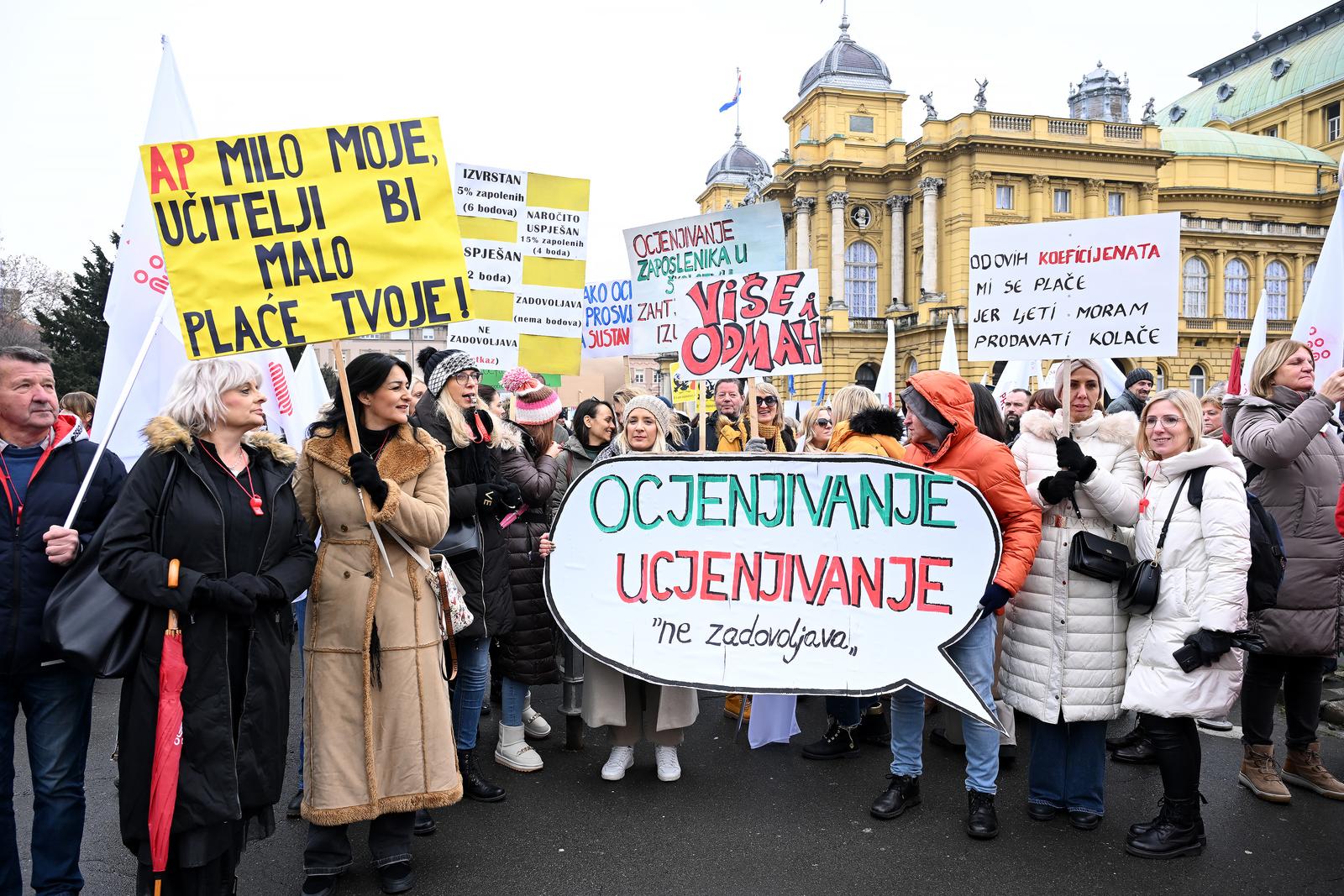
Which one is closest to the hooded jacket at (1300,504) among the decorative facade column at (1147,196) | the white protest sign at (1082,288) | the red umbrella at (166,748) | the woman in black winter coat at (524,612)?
the white protest sign at (1082,288)

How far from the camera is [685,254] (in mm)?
7984

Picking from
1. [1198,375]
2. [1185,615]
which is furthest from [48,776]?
[1198,375]

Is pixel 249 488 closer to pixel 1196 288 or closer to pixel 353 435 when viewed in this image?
pixel 353 435

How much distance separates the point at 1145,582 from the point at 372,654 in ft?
10.7

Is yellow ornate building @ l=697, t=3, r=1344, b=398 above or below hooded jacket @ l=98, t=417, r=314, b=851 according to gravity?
above

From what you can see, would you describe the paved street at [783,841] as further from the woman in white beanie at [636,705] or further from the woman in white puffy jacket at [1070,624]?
the woman in white puffy jacket at [1070,624]

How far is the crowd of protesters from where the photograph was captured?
3.11 meters

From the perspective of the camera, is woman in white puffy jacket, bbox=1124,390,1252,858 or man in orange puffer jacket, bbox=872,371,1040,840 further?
man in orange puffer jacket, bbox=872,371,1040,840

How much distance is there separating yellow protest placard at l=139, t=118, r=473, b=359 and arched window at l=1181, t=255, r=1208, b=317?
2188 inches

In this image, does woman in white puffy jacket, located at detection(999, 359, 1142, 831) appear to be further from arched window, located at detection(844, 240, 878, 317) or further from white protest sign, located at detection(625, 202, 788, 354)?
arched window, located at detection(844, 240, 878, 317)

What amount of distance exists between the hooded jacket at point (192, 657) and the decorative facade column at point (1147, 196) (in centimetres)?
5268

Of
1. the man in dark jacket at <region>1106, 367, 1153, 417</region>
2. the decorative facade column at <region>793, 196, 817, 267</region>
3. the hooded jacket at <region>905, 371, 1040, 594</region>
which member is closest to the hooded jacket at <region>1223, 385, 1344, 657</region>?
the hooded jacket at <region>905, 371, 1040, 594</region>

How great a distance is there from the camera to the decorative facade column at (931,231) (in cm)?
4644

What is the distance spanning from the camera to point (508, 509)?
4707mm
